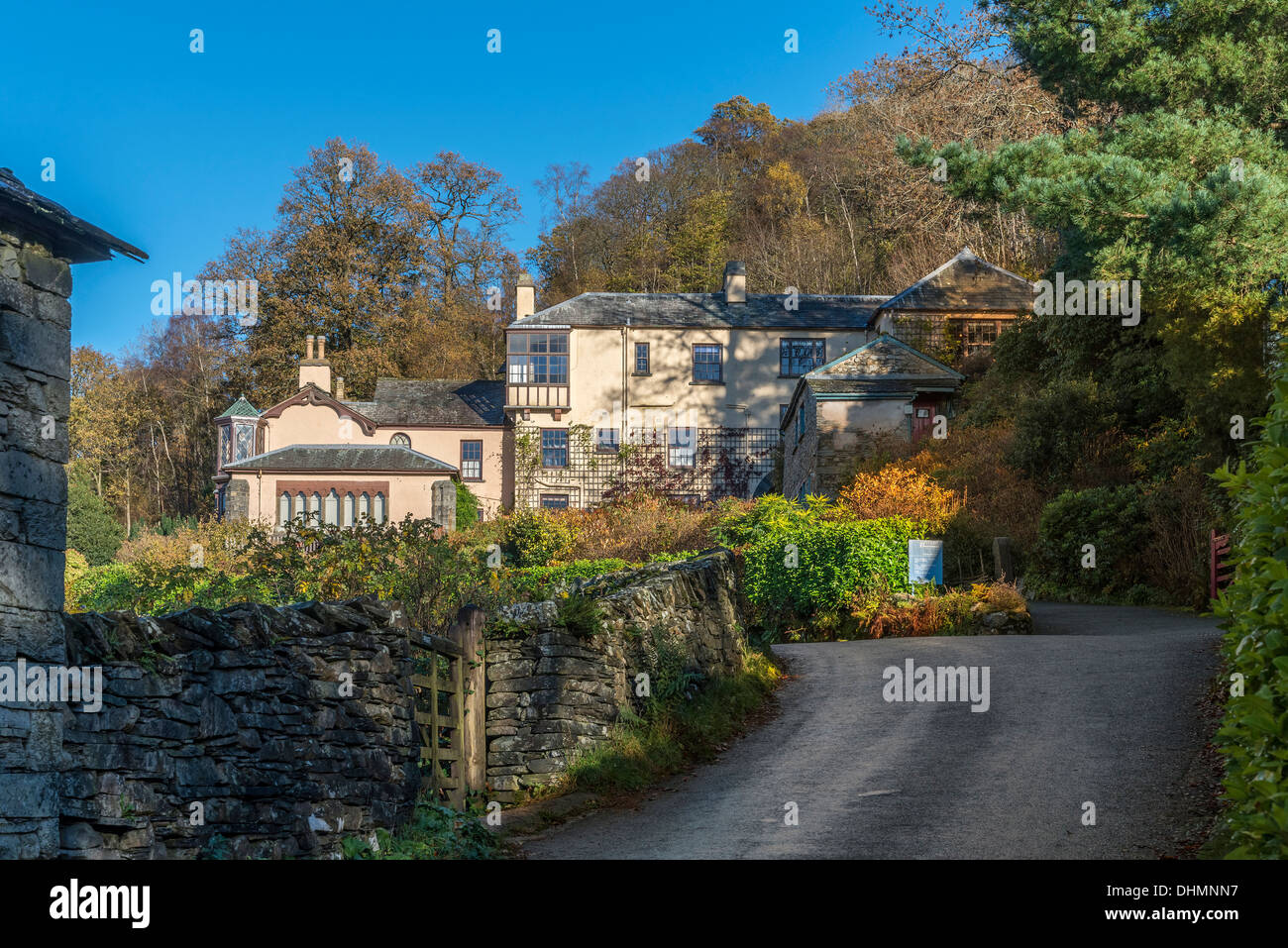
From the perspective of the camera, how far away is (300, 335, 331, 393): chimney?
4603cm

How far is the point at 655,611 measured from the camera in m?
12.6

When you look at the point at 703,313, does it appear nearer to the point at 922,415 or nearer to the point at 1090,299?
the point at 922,415

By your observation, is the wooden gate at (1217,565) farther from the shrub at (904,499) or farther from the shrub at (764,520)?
the shrub at (764,520)

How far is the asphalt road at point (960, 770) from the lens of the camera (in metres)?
8.22

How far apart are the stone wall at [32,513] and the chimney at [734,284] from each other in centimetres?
3938

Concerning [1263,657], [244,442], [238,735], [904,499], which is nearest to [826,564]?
[904,499]

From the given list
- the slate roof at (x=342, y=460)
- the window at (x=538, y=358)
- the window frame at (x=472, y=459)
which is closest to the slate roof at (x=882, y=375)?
the window at (x=538, y=358)

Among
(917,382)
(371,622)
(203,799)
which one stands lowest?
(203,799)

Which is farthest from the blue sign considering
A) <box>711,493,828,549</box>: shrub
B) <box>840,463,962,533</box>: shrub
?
<box>840,463,962,533</box>: shrub

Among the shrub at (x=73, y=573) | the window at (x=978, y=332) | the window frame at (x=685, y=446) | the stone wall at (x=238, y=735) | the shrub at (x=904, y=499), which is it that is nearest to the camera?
the stone wall at (x=238, y=735)

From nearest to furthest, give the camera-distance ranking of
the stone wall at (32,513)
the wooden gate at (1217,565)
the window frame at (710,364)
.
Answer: the stone wall at (32,513), the wooden gate at (1217,565), the window frame at (710,364)

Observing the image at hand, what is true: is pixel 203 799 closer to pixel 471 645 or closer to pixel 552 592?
pixel 471 645
